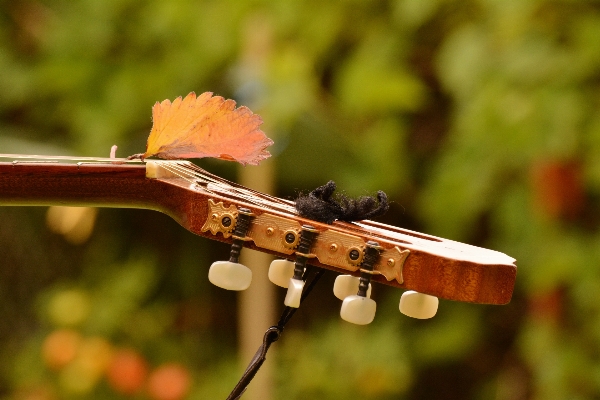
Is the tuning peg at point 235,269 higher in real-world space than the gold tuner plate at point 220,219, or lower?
lower

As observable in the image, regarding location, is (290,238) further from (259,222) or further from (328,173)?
(328,173)

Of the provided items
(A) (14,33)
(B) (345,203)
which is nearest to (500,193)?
(B) (345,203)

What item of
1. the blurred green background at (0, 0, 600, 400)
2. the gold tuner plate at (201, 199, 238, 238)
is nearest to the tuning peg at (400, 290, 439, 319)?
the gold tuner plate at (201, 199, 238, 238)

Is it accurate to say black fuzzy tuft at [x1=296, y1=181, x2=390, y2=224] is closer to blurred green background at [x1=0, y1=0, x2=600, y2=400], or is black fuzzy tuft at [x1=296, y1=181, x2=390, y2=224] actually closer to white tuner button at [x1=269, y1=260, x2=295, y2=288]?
white tuner button at [x1=269, y1=260, x2=295, y2=288]

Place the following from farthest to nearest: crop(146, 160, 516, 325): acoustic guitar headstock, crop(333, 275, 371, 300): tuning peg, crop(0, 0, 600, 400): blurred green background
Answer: crop(0, 0, 600, 400): blurred green background
crop(333, 275, 371, 300): tuning peg
crop(146, 160, 516, 325): acoustic guitar headstock

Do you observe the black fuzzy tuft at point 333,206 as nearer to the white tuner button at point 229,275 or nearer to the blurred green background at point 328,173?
the white tuner button at point 229,275

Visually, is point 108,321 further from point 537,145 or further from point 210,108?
point 210,108

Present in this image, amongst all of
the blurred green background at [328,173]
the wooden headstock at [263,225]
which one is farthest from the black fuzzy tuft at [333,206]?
the blurred green background at [328,173]

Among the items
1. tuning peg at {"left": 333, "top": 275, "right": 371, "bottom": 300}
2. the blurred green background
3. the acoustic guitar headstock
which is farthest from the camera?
the blurred green background
